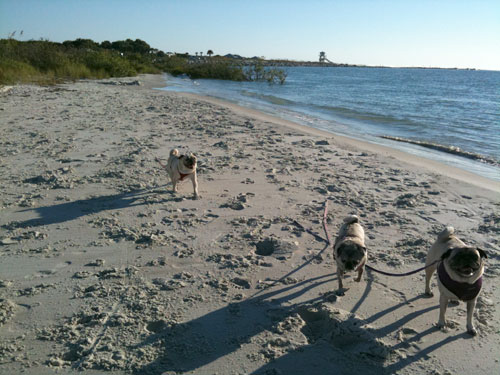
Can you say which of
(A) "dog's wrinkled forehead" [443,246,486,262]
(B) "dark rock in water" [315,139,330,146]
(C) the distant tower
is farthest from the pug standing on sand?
(C) the distant tower

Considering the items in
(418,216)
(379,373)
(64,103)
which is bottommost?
(379,373)

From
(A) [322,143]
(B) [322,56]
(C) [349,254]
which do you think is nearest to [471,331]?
(C) [349,254]

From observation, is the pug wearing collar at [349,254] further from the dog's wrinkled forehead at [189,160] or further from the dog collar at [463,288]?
the dog's wrinkled forehead at [189,160]

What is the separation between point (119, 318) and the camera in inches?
127

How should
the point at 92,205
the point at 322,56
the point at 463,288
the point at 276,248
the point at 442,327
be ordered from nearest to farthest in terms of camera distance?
the point at 463,288 < the point at 442,327 < the point at 276,248 < the point at 92,205 < the point at 322,56

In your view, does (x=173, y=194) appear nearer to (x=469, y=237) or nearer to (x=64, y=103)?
(x=469, y=237)

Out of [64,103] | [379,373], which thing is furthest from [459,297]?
[64,103]

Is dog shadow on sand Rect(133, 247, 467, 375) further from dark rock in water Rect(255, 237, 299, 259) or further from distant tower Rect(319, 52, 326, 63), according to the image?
distant tower Rect(319, 52, 326, 63)

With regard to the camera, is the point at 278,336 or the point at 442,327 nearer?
the point at 278,336

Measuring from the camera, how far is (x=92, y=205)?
571 cm

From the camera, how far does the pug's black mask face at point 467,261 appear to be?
291cm

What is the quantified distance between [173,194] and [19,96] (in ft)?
45.3

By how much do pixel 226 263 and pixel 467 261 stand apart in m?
2.57

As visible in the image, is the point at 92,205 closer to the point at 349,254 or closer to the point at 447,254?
the point at 349,254
